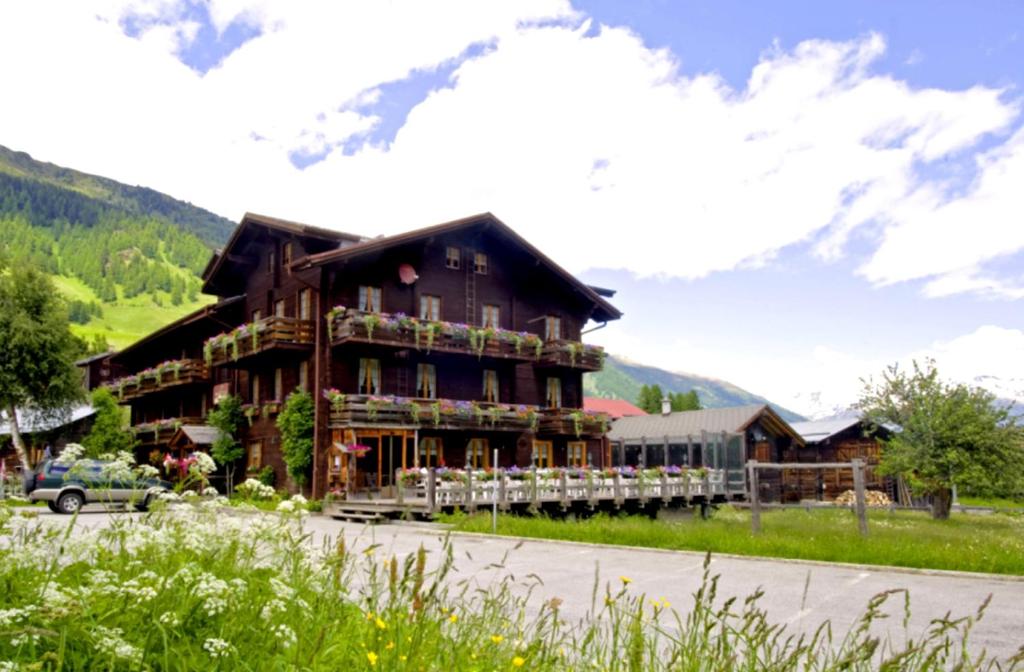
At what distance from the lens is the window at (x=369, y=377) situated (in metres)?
32.9

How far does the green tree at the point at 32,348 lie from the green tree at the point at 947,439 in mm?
38765

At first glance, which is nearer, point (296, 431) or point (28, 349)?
point (296, 431)

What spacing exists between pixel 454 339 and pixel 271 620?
29.9 m

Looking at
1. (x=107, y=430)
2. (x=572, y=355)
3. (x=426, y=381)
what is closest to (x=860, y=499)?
(x=426, y=381)

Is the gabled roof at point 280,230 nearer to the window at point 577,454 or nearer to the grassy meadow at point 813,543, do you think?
the window at point 577,454

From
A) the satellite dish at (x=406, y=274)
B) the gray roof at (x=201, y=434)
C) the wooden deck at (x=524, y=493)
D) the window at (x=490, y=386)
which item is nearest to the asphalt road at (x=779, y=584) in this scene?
the wooden deck at (x=524, y=493)

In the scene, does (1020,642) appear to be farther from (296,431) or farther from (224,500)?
(296,431)

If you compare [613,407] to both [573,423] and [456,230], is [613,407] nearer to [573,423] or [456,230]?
[573,423]

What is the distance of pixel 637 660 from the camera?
3438mm

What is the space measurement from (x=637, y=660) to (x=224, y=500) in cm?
346

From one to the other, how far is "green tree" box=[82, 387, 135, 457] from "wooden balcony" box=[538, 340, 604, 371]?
2231cm

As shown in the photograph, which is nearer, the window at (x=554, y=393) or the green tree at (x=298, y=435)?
the green tree at (x=298, y=435)

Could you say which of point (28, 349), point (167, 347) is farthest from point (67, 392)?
point (167, 347)

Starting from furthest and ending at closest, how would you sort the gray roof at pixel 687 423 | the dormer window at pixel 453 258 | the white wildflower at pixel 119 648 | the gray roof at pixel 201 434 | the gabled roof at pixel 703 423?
the gray roof at pixel 687 423
the gabled roof at pixel 703 423
the dormer window at pixel 453 258
the gray roof at pixel 201 434
the white wildflower at pixel 119 648
